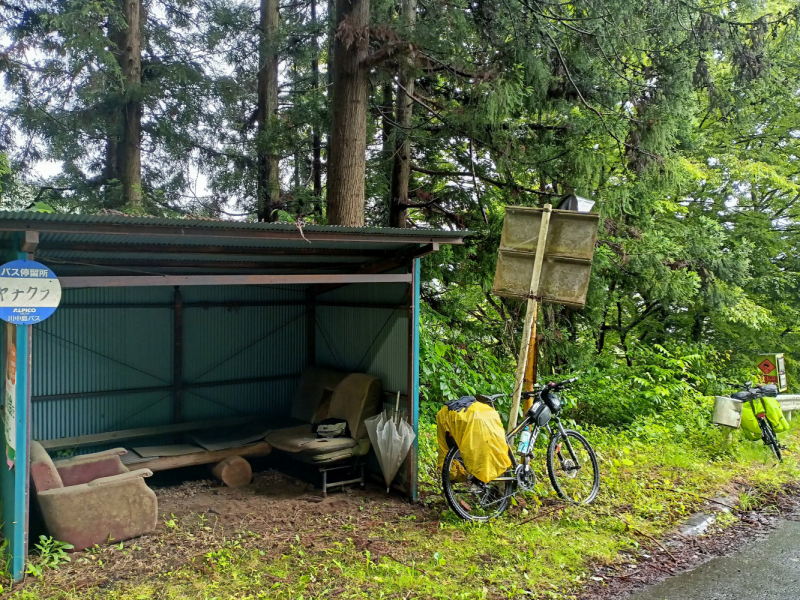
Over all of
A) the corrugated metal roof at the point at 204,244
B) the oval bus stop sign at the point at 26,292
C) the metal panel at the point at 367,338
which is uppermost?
the corrugated metal roof at the point at 204,244

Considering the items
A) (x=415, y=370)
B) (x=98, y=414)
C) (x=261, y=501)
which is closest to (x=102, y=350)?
(x=98, y=414)

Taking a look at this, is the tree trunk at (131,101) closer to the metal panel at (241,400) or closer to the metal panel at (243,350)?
the metal panel at (243,350)

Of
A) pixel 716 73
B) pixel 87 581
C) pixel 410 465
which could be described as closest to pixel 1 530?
pixel 87 581

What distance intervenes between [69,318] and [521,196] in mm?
5949

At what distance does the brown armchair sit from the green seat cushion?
1.49 meters

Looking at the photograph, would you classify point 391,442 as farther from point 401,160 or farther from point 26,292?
point 401,160

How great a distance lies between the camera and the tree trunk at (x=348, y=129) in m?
7.29

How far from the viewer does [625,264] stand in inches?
349

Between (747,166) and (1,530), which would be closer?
(1,530)

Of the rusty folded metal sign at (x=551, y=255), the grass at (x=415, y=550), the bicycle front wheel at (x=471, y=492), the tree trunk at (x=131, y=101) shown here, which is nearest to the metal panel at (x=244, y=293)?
the grass at (x=415, y=550)

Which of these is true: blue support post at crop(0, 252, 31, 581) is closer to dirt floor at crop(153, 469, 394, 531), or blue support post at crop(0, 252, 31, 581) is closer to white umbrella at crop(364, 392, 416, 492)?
dirt floor at crop(153, 469, 394, 531)

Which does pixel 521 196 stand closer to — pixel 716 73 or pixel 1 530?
pixel 716 73

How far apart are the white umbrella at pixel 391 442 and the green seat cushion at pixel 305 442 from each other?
1.11 ft

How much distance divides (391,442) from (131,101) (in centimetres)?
812
